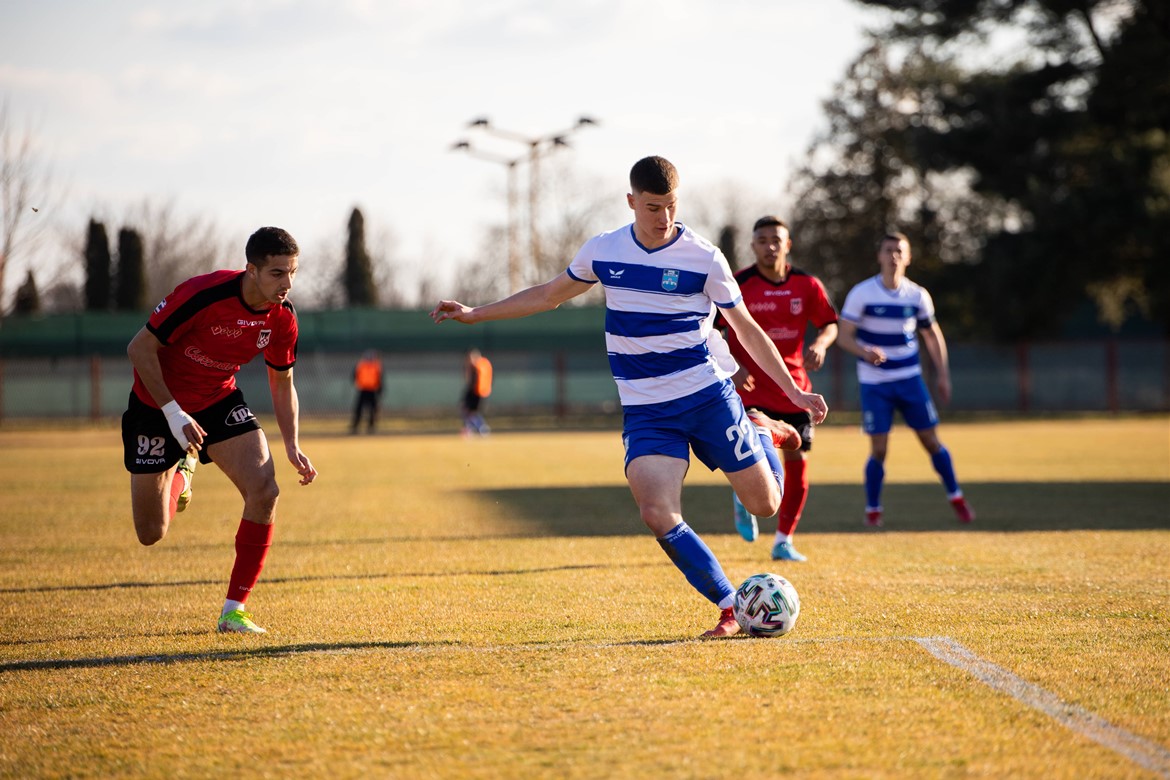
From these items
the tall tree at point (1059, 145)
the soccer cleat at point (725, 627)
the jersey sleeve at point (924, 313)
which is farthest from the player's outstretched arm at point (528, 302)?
the tall tree at point (1059, 145)

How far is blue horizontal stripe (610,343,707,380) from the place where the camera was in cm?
623

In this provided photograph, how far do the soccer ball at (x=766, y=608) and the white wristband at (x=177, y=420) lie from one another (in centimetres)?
283

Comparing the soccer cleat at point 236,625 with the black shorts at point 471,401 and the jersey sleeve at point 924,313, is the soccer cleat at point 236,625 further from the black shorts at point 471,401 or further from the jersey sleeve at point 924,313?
the black shorts at point 471,401

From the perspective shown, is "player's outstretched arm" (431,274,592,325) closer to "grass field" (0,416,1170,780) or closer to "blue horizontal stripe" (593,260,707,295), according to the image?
"blue horizontal stripe" (593,260,707,295)

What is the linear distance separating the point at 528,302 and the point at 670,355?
0.77 metres

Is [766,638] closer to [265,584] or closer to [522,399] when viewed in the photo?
[265,584]

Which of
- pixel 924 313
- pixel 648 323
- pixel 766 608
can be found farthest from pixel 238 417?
pixel 924 313

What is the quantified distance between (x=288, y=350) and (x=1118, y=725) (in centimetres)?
460

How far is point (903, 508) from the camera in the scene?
12.9 meters

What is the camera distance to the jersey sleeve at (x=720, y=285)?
6.11 metres

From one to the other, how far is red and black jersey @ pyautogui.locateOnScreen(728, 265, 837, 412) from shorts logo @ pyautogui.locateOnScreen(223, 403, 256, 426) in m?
3.75

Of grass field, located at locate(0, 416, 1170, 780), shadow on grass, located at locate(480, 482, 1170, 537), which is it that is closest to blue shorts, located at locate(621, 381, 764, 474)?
grass field, located at locate(0, 416, 1170, 780)

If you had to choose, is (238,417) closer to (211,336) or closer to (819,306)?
(211,336)

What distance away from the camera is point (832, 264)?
52469 mm
